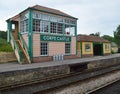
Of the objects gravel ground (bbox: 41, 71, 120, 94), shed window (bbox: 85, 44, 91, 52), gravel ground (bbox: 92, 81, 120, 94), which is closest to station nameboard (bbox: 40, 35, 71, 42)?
shed window (bbox: 85, 44, 91, 52)

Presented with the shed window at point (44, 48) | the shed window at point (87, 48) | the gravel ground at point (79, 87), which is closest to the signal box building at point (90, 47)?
the shed window at point (87, 48)

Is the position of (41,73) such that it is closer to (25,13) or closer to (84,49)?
(25,13)

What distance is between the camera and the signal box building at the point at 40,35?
63.9ft

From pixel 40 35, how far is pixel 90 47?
12567 mm

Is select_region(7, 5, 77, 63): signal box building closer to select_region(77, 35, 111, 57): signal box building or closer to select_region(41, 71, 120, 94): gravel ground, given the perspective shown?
select_region(77, 35, 111, 57): signal box building

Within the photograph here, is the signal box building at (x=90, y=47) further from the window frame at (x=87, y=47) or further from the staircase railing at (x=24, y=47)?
the staircase railing at (x=24, y=47)

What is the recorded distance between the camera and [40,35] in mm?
20375

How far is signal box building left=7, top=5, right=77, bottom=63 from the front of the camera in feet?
63.9

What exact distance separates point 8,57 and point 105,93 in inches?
572

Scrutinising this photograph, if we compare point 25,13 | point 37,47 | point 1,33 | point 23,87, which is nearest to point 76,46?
point 37,47

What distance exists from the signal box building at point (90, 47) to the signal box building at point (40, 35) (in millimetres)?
2818

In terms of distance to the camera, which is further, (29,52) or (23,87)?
(29,52)

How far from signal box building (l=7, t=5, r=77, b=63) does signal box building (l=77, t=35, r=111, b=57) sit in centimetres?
282

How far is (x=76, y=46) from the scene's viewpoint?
25.3m
